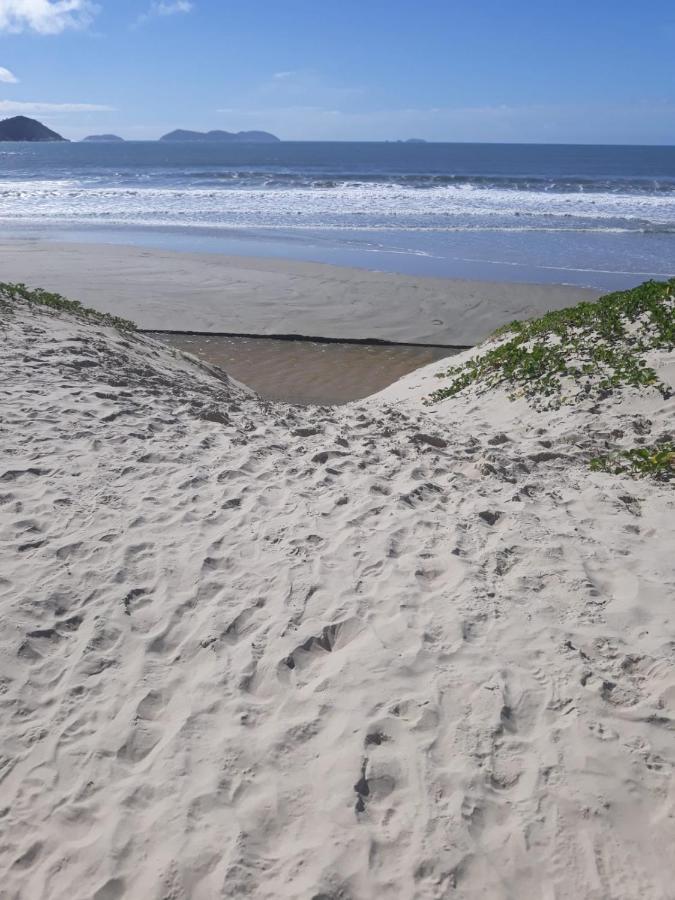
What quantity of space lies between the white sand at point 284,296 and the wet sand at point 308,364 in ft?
1.81

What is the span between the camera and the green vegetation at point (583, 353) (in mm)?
7641

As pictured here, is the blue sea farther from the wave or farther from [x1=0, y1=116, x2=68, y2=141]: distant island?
[x1=0, y1=116, x2=68, y2=141]: distant island

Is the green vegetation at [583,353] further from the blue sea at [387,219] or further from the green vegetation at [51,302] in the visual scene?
the blue sea at [387,219]


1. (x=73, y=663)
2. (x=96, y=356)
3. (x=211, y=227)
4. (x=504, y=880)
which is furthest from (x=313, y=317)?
(x=211, y=227)

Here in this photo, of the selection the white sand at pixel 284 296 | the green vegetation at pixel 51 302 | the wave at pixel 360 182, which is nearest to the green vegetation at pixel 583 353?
the white sand at pixel 284 296

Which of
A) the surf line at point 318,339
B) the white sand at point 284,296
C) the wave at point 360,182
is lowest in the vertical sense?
the surf line at point 318,339

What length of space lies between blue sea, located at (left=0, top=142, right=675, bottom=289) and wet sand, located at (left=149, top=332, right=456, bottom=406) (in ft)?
21.2

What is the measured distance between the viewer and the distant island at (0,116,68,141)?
162 meters

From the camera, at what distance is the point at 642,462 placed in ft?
19.2

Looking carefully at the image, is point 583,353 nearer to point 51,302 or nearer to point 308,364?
point 308,364

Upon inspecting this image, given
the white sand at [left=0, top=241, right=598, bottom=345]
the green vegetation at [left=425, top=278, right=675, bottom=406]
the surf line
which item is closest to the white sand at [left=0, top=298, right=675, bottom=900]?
the green vegetation at [left=425, top=278, right=675, bottom=406]

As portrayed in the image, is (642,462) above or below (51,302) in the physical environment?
below

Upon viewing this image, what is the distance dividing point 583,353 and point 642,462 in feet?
8.99

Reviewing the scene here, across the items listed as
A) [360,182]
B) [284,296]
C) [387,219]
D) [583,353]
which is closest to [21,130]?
[360,182]
